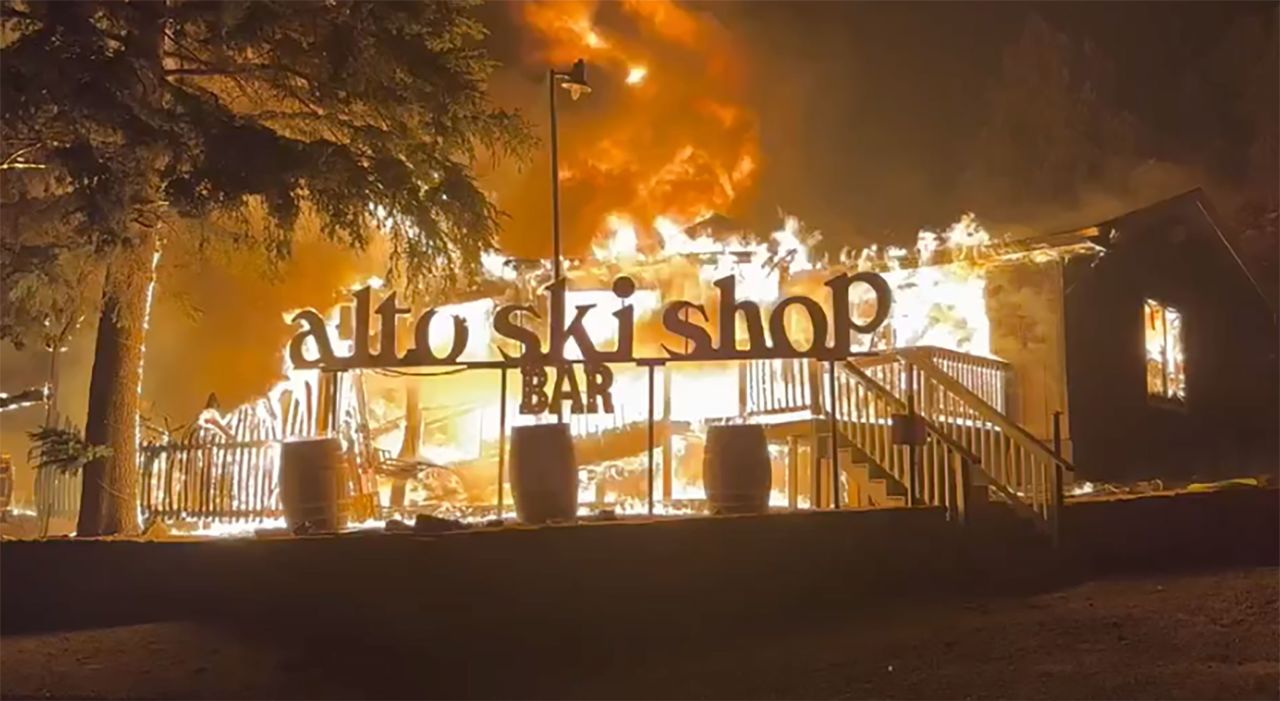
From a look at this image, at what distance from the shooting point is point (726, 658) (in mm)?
8133

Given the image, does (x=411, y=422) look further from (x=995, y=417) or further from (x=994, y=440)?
(x=995, y=417)

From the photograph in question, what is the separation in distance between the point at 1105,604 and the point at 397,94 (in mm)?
7646

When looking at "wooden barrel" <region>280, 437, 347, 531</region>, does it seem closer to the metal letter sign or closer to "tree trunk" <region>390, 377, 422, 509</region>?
the metal letter sign

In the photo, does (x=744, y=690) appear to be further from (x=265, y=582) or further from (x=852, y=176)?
(x=852, y=176)

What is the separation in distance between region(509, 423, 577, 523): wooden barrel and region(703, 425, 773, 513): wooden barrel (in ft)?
4.73

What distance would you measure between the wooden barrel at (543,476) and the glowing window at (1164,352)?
12.3 m

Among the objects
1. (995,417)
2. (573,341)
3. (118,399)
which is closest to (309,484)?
(118,399)

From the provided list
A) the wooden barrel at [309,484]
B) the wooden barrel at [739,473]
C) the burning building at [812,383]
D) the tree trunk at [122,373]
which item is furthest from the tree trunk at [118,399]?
the wooden barrel at [739,473]

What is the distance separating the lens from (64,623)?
902cm

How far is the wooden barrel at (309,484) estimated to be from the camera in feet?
36.8

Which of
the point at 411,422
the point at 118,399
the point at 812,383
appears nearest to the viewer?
the point at 118,399

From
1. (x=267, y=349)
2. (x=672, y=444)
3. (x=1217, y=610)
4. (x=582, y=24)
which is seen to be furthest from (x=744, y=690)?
(x=582, y=24)

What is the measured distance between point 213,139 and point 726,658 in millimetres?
6146

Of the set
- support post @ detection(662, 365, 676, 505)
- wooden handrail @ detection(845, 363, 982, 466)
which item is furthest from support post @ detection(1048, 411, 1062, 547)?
support post @ detection(662, 365, 676, 505)
